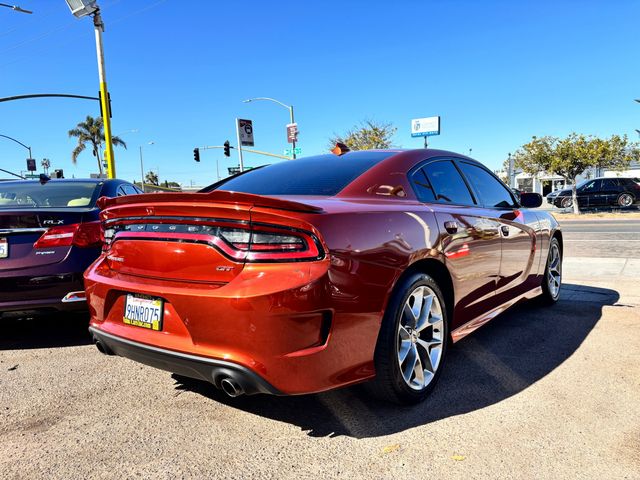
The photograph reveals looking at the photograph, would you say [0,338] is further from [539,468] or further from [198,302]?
[539,468]

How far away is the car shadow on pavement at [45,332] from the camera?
418 centimetres

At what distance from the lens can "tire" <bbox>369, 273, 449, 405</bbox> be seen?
2525 mm

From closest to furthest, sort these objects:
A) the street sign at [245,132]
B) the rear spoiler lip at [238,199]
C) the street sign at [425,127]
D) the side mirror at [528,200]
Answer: the rear spoiler lip at [238,199], the side mirror at [528,200], the street sign at [245,132], the street sign at [425,127]

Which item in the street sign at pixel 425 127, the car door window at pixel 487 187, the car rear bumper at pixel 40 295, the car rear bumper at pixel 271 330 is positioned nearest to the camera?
the car rear bumper at pixel 271 330

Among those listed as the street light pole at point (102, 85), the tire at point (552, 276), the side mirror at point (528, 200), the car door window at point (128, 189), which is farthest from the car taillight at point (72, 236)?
the street light pole at point (102, 85)

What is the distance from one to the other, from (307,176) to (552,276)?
3.33 m

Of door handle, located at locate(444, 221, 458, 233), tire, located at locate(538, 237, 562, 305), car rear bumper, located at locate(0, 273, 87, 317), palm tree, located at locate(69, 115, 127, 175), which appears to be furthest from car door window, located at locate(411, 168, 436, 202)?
palm tree, located at locate(69, 115, 127, 175)

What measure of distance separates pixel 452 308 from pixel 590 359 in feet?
4.13

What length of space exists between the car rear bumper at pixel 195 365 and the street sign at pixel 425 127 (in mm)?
37907

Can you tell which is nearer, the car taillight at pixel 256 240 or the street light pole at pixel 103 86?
the car taillight at pixel 256 240

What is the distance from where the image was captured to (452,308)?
3139mm

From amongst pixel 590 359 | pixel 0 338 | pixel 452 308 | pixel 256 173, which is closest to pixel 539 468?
pixel 452 308

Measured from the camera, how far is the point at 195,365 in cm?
224

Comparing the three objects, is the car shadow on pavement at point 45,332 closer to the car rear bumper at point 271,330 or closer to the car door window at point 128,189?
the car door window at point 128,189
